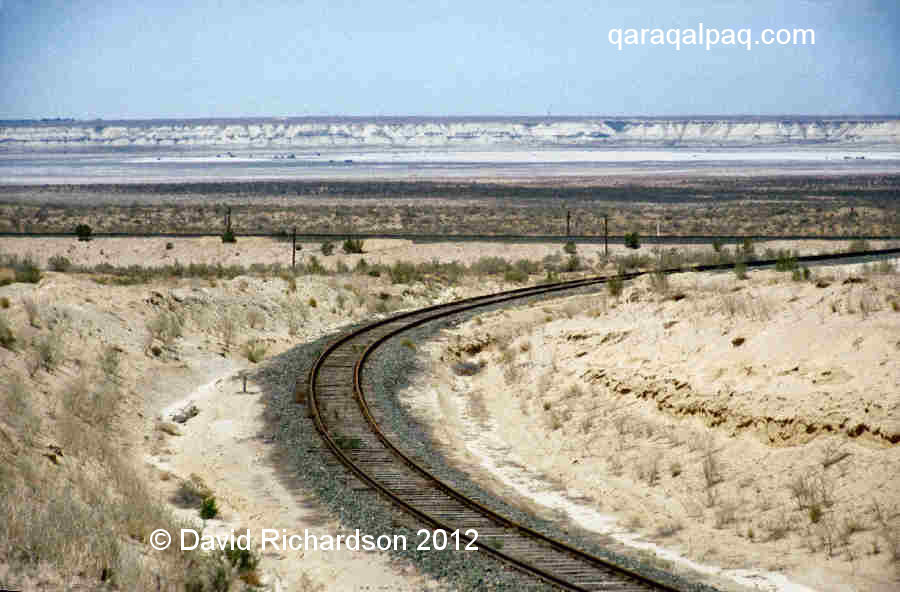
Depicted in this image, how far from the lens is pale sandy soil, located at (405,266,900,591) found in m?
13.6

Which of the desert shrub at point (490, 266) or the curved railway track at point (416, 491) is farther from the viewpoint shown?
the desert shrub at point (490, 266)

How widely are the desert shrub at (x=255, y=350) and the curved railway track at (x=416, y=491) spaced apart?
1999 millimetres

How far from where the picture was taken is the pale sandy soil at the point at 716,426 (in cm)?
1359

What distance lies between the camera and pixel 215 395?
2325 cm

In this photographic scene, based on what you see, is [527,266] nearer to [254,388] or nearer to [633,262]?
[633,262]

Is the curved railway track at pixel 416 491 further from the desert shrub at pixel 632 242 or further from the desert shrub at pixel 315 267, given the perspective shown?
the desert shrub at pixel 632 242

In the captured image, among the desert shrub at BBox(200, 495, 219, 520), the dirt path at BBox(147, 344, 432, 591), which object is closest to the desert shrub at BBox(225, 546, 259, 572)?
the dirt path at BBox(147, 344, 432, 591)

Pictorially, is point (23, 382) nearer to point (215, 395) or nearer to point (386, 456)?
point (215, 395)

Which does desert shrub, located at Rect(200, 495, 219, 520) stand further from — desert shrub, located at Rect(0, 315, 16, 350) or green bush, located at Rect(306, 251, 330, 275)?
green bush, located at Rect(306, 251, 330, 275)

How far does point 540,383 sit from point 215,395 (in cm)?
742

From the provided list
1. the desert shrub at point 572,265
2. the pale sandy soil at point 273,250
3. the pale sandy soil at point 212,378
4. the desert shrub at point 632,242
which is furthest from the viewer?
the desert shrub at point 632,242

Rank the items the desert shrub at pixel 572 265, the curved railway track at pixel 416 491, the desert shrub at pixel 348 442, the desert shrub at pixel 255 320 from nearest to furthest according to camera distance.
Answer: the curved railway track at pixel 416 491 < the desert shrub at pixel 348 442 < the desert shrub at pixel 255 320 < the desert shrub at pixel 572 265

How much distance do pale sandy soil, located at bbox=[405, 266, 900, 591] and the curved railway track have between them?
125 centimetres

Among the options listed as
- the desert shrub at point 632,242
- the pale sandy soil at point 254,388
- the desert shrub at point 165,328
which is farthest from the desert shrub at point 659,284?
the desert shrub at point 632,242
